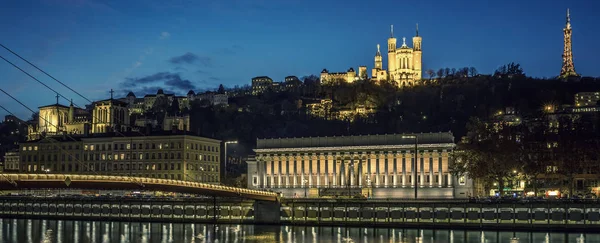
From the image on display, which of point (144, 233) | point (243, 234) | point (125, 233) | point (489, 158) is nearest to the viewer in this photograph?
point (243, 234)

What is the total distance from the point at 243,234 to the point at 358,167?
51604mm

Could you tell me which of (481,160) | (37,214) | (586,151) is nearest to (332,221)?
(481,160)

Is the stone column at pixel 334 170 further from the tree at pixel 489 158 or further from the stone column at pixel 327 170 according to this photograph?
the tree at pixel 489 158

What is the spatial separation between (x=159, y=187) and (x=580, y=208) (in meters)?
49.9

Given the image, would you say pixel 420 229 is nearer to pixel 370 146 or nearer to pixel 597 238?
pixel 597 238

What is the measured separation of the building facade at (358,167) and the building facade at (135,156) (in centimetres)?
1322

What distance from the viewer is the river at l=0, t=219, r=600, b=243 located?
86812 mm

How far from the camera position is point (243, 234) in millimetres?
94312

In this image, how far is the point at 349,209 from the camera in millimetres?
106750

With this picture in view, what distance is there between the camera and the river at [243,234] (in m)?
86.8

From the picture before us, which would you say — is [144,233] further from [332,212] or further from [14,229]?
[332,212]

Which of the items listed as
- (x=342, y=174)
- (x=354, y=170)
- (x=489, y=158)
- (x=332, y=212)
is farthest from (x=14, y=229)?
(x=489, y=158)

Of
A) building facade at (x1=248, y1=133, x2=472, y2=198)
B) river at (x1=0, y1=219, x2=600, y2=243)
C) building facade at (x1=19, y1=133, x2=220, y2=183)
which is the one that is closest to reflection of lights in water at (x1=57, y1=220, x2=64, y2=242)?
river at (x1=0, y1=219, x2=600, y2=243)

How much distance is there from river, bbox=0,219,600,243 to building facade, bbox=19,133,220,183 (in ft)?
154
